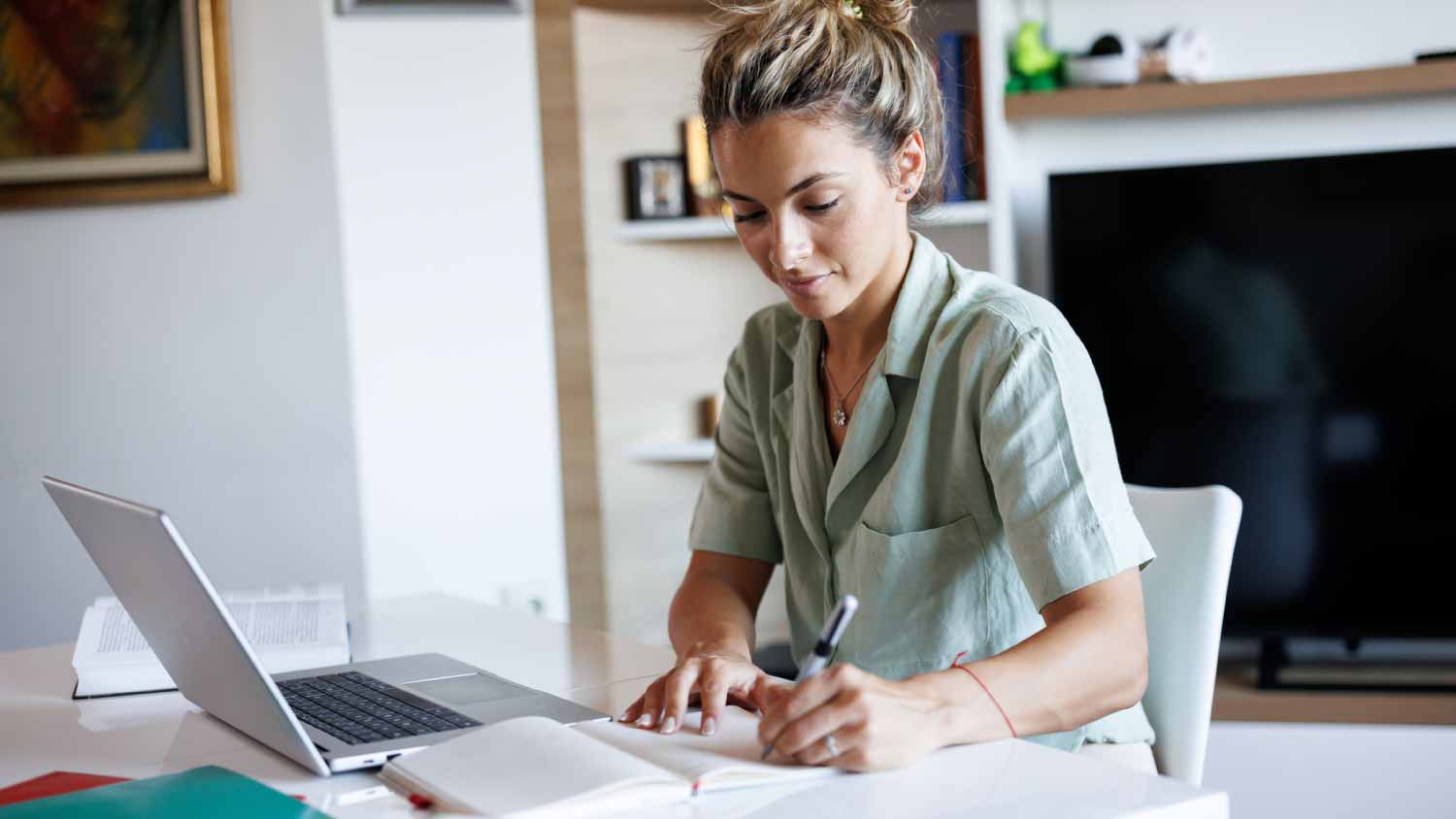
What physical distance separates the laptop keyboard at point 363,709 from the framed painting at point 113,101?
1.81m

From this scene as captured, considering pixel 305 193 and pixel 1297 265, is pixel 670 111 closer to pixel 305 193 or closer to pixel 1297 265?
pixel 305 193

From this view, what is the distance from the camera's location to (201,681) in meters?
1.17

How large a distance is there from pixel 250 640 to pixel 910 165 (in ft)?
2.65

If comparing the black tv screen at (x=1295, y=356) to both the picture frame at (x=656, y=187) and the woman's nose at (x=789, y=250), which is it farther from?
the woman's nose at (x=789, y=250)

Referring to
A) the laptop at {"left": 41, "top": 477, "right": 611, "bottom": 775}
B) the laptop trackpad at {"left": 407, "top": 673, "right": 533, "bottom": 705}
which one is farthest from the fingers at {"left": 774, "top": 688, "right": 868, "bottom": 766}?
the laptop trackpad at {"left": 407, "top": 673, "right": 533, "bottom": 705}

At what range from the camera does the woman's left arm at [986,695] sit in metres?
Result: 0.96

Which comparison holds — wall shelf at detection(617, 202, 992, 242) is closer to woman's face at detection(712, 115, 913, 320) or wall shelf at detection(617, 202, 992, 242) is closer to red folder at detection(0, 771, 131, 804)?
woman's face at detection(712, 115, 913, 320)

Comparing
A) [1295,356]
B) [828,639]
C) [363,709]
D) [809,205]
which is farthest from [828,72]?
[1295,356]

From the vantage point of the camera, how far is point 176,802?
37.9 inches

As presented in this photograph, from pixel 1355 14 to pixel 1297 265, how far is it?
460mm

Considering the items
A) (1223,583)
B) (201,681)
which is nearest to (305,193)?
(201,681)

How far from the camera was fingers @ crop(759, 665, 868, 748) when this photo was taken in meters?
0.96

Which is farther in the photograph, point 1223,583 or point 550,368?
point 550,368

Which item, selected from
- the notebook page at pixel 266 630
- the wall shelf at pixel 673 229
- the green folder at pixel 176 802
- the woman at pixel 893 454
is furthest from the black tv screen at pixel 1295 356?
the green folder at pixel 176 802
